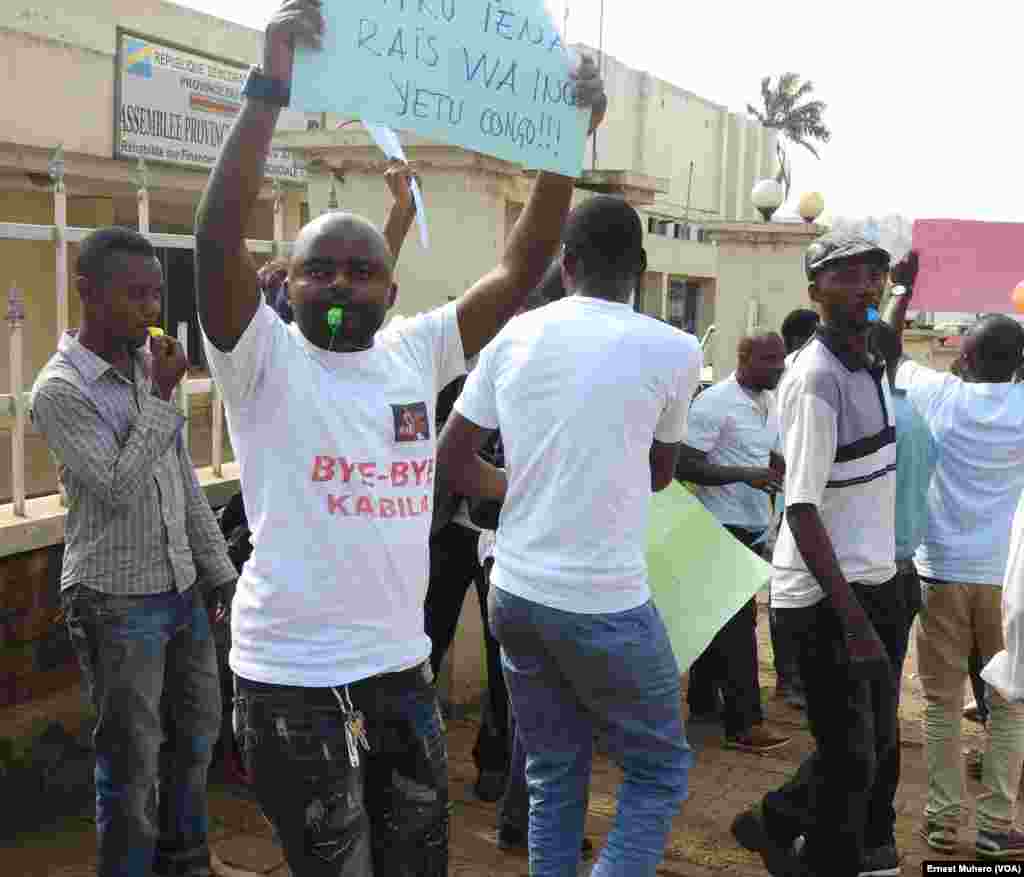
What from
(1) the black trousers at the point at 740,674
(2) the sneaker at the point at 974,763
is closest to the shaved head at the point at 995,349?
(1) the black trousers at the point at 740,674

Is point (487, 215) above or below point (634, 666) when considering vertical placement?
above

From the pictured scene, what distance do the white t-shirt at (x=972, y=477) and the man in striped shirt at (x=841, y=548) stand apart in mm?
935

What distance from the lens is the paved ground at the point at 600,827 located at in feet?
12.8

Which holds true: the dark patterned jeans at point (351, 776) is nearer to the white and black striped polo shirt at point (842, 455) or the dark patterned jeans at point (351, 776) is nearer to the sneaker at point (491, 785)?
the white and black striped polo shirt at point (842, 455)

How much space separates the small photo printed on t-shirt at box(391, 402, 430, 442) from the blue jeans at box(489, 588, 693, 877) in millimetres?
694

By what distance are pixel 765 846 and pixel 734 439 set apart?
6.98 ft

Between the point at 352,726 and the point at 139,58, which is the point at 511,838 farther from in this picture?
the point at 139,58

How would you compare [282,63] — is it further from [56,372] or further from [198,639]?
[198,639]

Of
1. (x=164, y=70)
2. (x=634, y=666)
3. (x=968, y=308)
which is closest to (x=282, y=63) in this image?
(x=634, y=666)

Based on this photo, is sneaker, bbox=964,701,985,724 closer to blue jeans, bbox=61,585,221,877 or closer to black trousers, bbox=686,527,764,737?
black trousers, bbox=686,527,764,737

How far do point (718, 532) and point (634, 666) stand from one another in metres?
1.06

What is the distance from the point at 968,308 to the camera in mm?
7457

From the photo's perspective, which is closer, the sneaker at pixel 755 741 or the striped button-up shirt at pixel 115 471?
the striped button-up shirt at pixel 115 471

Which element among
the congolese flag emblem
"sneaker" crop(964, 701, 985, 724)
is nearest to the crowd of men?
"sneaker" crop(964, 701, 985, 724)
